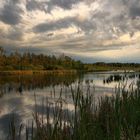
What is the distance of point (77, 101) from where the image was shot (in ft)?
17.3

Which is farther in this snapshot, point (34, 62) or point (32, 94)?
point (34, 62)

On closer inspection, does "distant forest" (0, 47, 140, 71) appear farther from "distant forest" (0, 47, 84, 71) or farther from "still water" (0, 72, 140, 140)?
"still water" (0, 72, 140, 140)

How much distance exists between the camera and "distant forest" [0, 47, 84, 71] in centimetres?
9019

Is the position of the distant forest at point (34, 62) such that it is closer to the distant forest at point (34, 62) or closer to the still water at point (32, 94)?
the distant forest at point (34, 62)

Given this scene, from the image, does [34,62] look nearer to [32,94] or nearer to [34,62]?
[34,62]

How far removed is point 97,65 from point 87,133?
153 m

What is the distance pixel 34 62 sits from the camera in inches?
4154

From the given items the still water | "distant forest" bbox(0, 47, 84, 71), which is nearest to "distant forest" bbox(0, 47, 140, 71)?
"distant forest" bbox(0, 47, 84, 71)

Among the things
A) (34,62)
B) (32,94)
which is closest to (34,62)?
(34,62)

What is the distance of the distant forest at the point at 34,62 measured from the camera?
296 ft

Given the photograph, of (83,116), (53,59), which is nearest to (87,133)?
Result: (83,116)

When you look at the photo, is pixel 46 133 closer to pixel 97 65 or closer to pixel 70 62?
pixel 70 62

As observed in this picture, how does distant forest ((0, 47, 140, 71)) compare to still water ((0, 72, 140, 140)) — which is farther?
distant forest ((0, 47, 140, 71))

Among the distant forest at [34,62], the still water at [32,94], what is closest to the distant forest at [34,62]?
the distant forest at [34,62]
